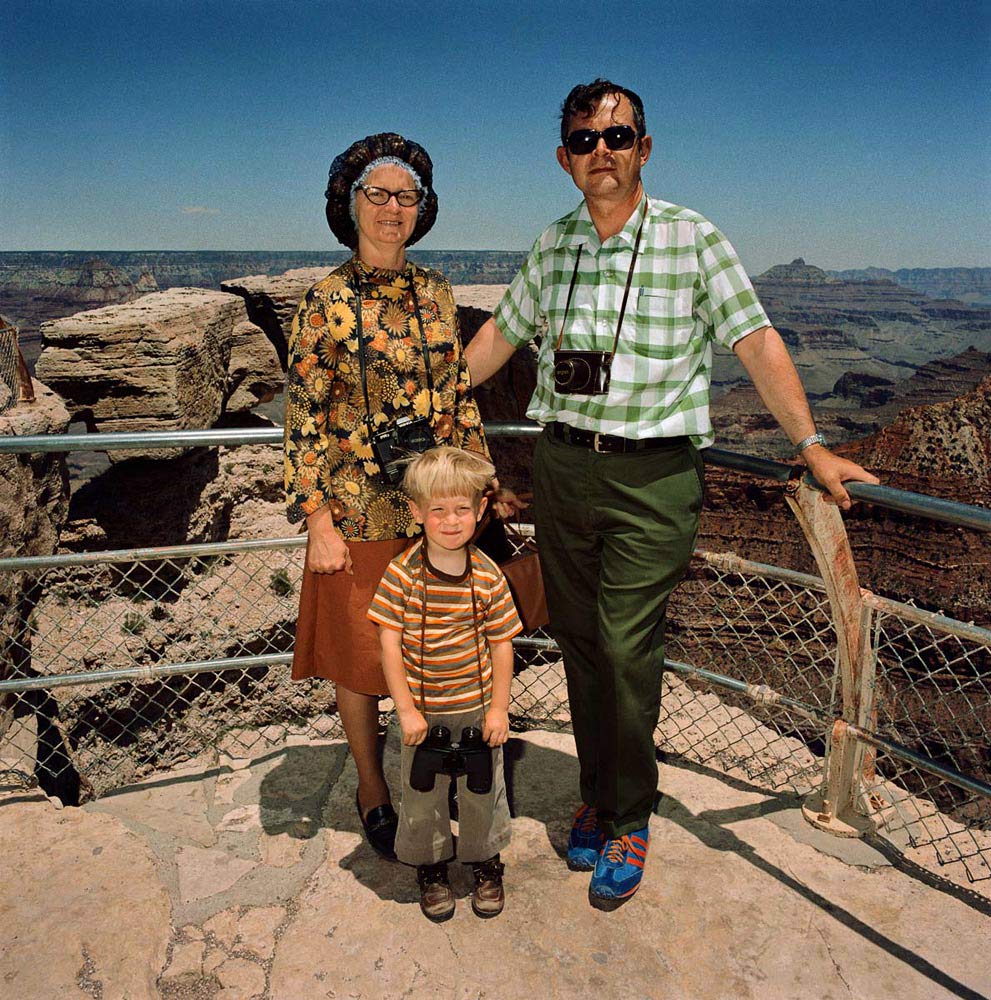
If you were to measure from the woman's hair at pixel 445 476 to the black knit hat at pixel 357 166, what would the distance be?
68 centimetres

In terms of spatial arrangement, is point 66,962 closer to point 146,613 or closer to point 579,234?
point 579,234

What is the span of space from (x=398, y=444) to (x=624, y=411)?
1.95 ft

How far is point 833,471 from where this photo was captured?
6.46ft

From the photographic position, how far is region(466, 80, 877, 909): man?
6.39ft

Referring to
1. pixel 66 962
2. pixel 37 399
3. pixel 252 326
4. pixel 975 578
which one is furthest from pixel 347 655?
pixel 975 578

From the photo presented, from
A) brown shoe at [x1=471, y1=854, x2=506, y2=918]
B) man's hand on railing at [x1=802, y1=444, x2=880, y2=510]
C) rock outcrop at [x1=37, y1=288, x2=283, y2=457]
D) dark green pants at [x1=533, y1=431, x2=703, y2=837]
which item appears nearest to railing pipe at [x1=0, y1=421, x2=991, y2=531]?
man's hand on railing at [x1=802, y1=444, x2=880, y2=510]

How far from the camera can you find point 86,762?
792 cm

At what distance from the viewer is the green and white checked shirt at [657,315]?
1.94 metres

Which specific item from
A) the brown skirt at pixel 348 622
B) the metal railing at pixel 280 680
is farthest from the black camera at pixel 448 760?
the metal railing at pixel 280 680

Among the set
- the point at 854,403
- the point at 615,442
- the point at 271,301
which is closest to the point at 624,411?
the point at 615,442

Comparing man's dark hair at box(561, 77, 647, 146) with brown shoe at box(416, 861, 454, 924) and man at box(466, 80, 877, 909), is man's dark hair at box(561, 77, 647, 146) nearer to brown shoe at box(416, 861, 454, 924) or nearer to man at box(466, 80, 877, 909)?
man at box(466, 80, 877, 909)

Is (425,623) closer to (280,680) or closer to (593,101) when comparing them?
(593,101)

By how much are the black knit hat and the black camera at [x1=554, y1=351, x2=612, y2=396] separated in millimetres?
607

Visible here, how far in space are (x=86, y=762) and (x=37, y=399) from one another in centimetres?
364
